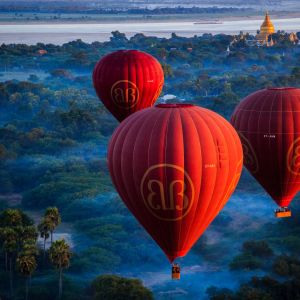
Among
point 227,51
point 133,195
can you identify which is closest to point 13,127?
point 133,195

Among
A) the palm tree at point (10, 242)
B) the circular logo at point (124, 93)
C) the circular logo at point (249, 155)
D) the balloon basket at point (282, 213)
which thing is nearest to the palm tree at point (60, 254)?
the palm tree at point (10, 242)

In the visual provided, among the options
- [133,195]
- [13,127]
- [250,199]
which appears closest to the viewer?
[133,195]

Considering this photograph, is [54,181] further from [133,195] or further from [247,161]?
[133,195]

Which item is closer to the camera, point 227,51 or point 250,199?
point 250,199

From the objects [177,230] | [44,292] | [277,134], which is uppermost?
[277,134]

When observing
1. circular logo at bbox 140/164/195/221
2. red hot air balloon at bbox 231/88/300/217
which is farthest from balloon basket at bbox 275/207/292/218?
circular logo at bbox 140/164/195/221

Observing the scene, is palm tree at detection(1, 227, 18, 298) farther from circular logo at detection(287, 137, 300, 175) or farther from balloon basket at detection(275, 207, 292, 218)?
circular logo at detection(287, 137, 300, 175)

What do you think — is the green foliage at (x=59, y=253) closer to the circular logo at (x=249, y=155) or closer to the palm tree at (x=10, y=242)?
the palm tree at (x=10, y=242)
